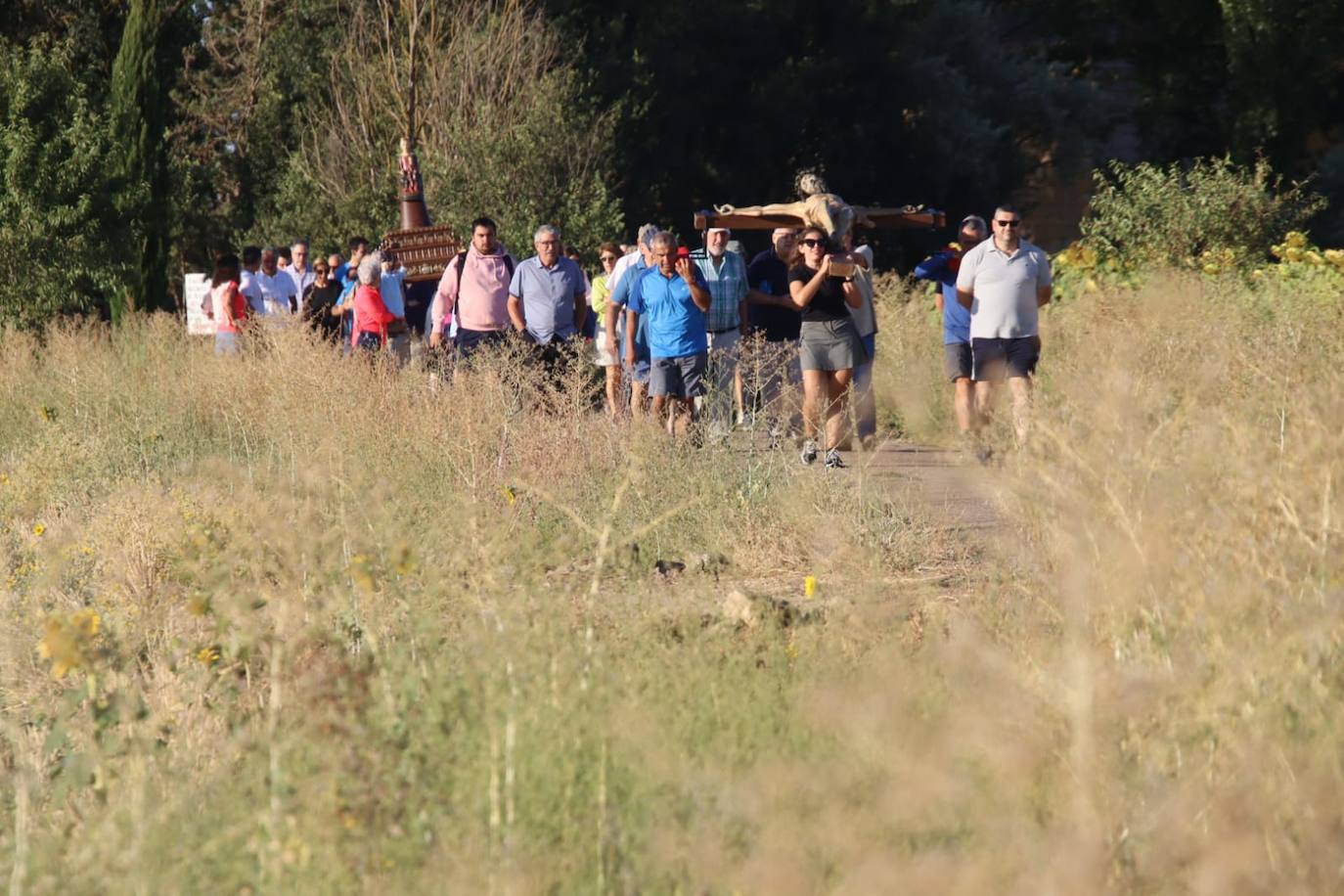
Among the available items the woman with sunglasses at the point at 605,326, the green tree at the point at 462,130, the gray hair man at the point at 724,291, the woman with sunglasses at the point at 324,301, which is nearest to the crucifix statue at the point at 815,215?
the gray hair man at the point at 724,291

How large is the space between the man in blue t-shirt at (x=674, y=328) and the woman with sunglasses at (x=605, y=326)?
1319 millimetres

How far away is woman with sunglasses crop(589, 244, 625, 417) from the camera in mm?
13867

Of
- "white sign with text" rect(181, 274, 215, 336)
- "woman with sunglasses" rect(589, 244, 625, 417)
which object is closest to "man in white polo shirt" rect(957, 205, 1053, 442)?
"woman with sunglasses" rect(589, 244, 625, 417)

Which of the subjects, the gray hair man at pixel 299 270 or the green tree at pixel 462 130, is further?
the green tree at pixel 462 130

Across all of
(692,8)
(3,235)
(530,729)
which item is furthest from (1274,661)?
(692,8)

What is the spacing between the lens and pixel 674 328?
470 inches

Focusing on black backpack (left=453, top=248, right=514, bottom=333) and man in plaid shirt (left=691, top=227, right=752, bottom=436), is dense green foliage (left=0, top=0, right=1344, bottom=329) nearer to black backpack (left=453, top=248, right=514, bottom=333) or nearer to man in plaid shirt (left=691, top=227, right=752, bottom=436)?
black backpack (left=453, top=248, right=514, bottom=333)

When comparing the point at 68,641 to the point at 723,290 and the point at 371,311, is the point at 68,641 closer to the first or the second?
the point at 723,290

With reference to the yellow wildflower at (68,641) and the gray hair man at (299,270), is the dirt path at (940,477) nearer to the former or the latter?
the yellow wildflower at (68,641)

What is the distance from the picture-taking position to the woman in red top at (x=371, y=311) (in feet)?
51.4

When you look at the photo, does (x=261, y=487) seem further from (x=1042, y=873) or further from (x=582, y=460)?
(x=1042, y=873)

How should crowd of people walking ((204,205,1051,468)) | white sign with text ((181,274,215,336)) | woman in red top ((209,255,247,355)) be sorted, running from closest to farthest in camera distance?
crowd of people walking ((204,205,1051,468)), woman in red top ((209,255,247,355)), white sign with text ((181,274,215,336))

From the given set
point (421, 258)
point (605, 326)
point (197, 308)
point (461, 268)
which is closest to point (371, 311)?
point (421, 258)

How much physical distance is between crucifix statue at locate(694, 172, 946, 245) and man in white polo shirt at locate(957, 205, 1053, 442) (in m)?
0.85
